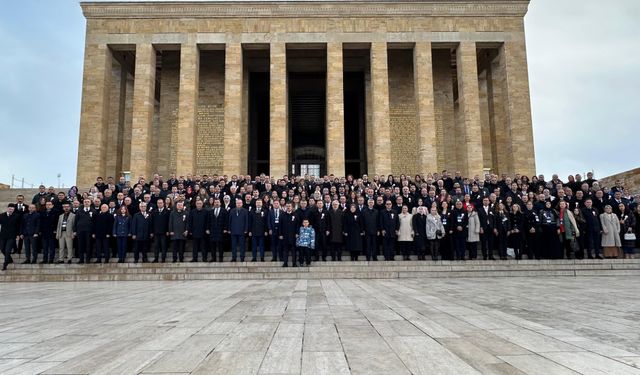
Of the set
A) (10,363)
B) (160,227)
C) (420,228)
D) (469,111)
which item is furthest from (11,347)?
(469,111)

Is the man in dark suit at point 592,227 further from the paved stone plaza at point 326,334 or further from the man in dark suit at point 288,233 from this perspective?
the man in dark suit at point 288,233

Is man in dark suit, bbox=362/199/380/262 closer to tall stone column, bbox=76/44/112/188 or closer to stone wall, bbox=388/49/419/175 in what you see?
stone wall, bbox=388/49/419/175

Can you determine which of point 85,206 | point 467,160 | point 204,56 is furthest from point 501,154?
point 85,206

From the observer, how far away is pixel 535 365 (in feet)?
8.89

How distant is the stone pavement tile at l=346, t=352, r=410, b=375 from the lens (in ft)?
8.55

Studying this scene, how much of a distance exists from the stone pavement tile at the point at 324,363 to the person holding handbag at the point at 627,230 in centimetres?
1216

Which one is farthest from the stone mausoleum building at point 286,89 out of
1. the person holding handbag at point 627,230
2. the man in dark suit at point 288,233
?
the man in dark suit at point 288,233

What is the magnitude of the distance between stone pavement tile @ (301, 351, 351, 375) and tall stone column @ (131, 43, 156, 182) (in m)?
21.0

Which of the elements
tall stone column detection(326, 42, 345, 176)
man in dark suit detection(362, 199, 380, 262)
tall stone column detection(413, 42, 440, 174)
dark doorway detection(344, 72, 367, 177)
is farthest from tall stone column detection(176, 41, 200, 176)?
man in dark suit detection(362, 199, 380, 262)

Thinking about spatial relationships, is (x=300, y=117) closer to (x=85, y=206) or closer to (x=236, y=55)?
(x=236, y=55)

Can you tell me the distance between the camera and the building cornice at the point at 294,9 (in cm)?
2284

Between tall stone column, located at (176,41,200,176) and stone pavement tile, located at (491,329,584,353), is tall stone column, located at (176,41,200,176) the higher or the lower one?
the higher one

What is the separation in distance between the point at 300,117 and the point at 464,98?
13265 millimetres

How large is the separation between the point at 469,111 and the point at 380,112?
4787 millimetres
